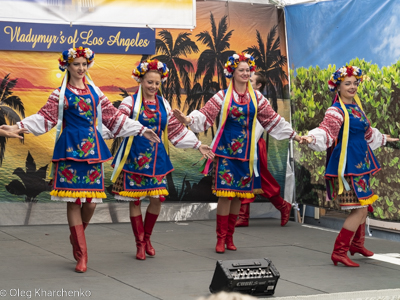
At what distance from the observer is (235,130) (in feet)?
16.5

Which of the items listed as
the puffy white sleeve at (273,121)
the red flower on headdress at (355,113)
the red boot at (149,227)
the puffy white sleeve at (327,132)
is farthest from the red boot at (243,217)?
the red flower on headdress at (355,113)

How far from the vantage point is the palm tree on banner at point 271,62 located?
7098 millimetres

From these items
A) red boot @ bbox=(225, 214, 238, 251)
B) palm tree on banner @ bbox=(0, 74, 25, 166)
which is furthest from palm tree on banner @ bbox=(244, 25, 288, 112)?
palm tree on banner @ bbox=(0, 74, 25, 166)

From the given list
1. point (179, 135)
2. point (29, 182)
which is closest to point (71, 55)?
point (179, 135)

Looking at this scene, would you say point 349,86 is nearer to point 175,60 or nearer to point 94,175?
point 94,175

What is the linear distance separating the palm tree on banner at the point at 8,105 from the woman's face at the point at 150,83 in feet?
6.53

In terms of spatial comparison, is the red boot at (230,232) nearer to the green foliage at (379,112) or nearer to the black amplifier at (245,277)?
the black amplifier at (245,277)

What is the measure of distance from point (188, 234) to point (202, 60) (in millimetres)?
2055

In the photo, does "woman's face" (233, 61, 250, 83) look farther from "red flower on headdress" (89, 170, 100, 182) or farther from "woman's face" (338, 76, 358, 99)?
"red flower on headdress" (89, 170, 100, 182)

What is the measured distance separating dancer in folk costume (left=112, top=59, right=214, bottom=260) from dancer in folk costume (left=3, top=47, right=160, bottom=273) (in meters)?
0.38

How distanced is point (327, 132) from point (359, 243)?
100 cm

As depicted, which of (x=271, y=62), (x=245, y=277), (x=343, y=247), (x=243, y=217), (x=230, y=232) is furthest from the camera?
(x=271, y=62)

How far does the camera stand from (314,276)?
168 inches

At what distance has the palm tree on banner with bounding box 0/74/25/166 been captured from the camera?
6.13m
